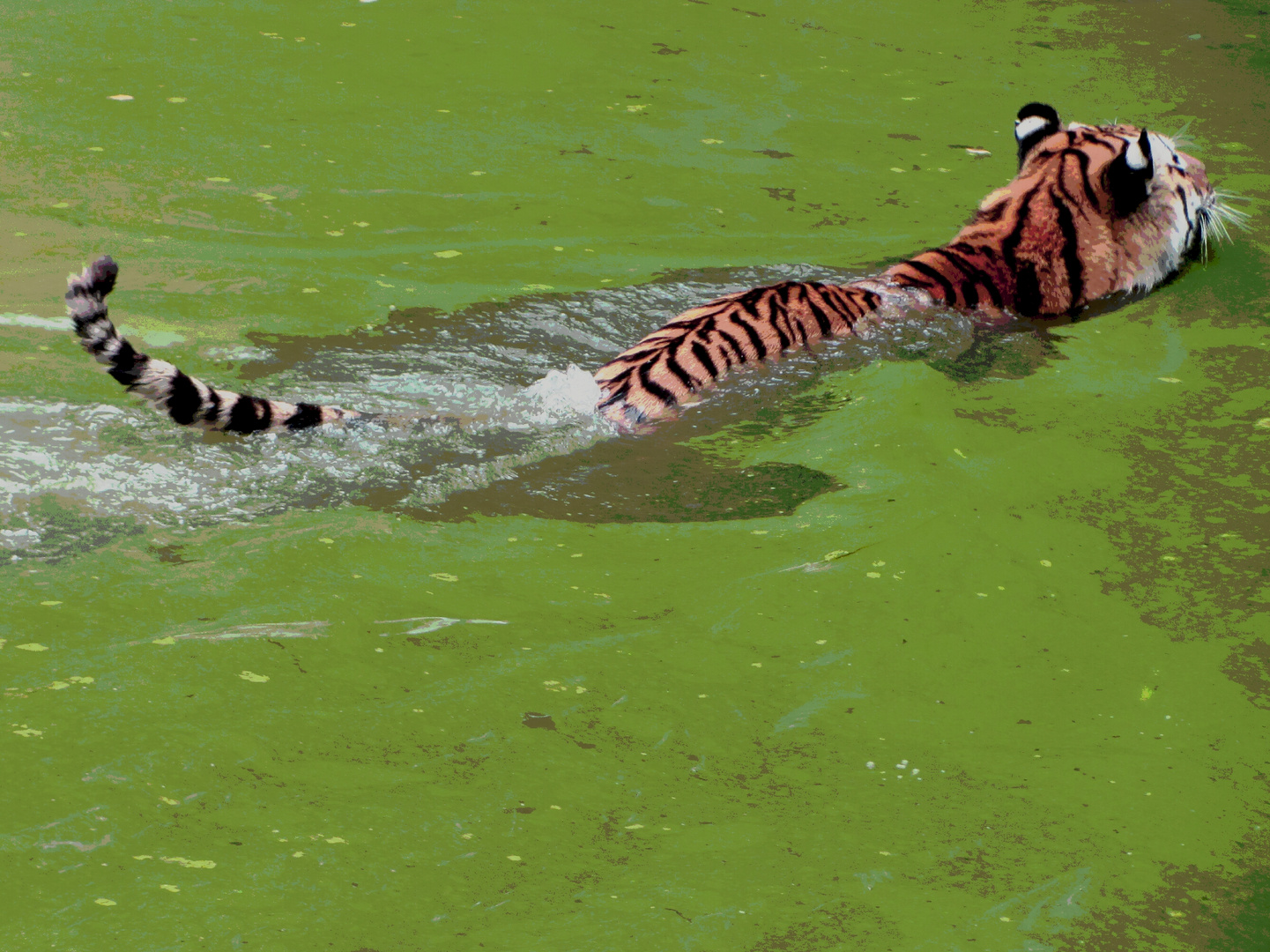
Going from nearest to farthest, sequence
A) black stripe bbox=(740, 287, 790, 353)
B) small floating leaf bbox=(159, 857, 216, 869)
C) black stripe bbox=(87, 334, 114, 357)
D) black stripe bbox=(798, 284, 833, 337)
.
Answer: small floating leaf bbox=(159, 857, 216, 869), black stripe bbox=(87, 334, 114, 357), black stripe bbox=(740, 287, 790, 353), black stripe bbox=(798, 284, 833, 337)

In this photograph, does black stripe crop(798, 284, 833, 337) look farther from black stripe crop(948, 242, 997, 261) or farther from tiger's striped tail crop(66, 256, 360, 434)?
tiger's striped tail crop(66, 256, 360, 434)

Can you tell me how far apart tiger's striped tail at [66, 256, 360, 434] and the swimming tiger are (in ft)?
0.12

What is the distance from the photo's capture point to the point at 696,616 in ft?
9.37

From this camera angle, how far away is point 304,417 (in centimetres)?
338

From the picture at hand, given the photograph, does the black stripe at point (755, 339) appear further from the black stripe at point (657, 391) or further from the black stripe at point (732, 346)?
→ the black stripe at point (657, 391)

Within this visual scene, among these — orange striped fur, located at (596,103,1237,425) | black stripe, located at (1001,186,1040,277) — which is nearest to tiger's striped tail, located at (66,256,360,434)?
orange striped fur, located at (596,103,1237,425)

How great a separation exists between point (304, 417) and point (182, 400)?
1.25 ft

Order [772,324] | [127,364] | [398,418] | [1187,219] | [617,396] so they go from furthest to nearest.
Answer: [1187,219]
[772,324]
[617,396]
[398,418]
[127,364]

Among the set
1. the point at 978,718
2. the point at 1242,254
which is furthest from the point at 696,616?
the point at 1242,254

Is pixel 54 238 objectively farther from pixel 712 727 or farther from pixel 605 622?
pixel 712 727

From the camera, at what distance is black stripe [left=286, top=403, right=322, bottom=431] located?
3357 millimetres

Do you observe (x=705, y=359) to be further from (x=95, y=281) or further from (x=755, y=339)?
(x=95, y=281)

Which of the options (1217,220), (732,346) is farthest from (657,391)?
(1217,220)

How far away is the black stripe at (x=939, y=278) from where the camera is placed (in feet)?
14.4
